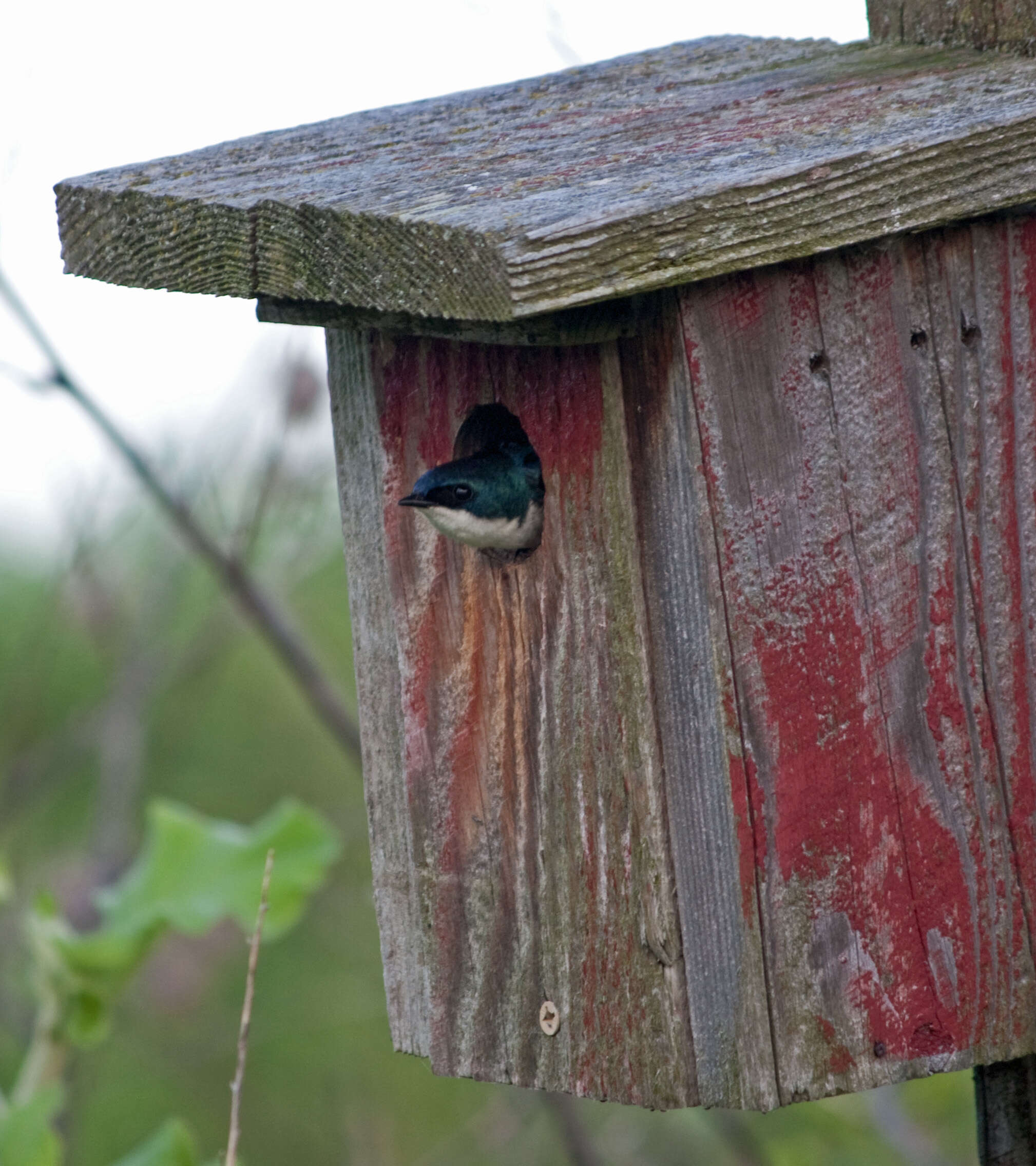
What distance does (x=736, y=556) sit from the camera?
4.69 ft

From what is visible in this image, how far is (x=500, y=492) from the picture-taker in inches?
63.7

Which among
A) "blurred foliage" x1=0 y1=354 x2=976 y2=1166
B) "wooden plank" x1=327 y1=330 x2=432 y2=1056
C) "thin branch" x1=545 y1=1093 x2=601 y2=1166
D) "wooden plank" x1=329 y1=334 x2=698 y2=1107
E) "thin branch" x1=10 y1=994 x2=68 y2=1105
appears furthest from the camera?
"blurred foliage" x1=0 y1=354 x2=976 y2=1166

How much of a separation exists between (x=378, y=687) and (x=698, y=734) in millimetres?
508

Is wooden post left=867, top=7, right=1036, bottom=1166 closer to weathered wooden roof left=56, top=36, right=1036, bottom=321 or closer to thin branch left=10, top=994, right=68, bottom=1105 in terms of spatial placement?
weathered wooden roof left=56, top=36, right=1036, bottom=321

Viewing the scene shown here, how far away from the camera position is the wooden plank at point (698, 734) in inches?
56.3

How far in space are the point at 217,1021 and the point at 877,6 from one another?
11.8 ft

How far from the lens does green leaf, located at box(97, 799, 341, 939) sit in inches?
95.7

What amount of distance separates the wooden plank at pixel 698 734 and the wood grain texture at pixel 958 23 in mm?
680

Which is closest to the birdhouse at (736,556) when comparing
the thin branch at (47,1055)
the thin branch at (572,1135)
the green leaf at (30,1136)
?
the green leaf at (30,1136)

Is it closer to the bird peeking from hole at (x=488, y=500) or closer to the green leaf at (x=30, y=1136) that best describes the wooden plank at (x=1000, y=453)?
the bird peeking from hole at (x=488, y=500)

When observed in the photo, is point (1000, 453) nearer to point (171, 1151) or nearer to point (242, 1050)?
point (242, 1050)

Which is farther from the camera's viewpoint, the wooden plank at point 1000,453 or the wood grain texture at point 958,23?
the wood grain texture at point 958,23

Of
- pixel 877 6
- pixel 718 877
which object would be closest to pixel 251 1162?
pixel 718 877

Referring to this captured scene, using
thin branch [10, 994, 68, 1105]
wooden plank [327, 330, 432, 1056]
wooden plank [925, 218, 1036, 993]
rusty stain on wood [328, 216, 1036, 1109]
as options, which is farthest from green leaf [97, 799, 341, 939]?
wooden plank [925, 218, 1036, 993]
